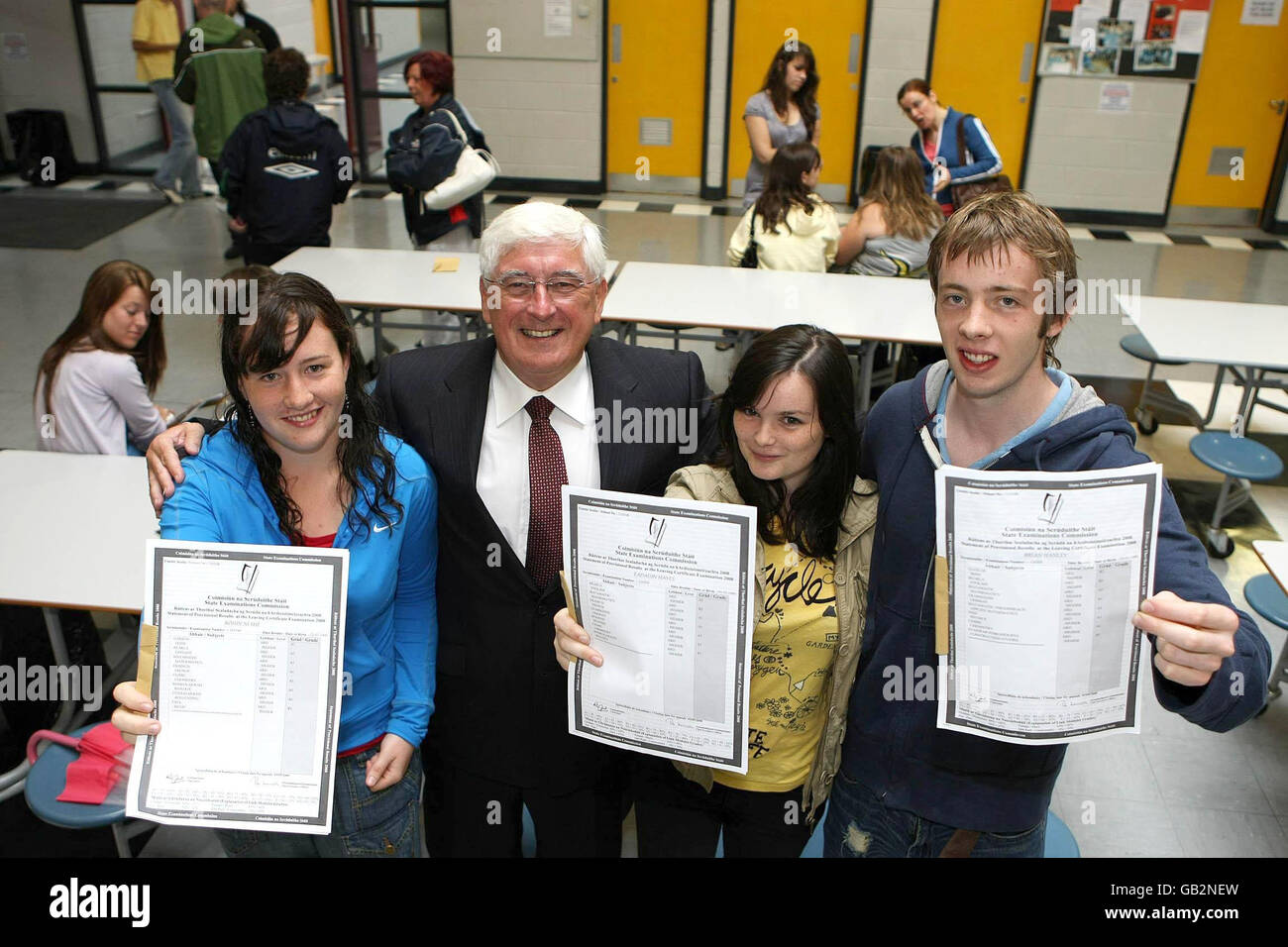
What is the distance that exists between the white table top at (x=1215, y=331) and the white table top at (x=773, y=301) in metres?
1.10

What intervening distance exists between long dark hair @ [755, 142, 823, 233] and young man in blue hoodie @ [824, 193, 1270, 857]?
3630 millimetres

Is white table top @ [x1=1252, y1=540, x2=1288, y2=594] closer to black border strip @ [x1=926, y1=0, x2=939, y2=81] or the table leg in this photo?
the table leg

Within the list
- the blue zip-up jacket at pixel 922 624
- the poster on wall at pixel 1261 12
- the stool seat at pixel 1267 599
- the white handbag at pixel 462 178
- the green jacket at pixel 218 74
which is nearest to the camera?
the blue zip-up jacket at pixel 922 624

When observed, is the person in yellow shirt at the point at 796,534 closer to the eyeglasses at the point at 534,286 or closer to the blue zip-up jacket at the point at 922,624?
the blue zip-up jacket at the point at 922,624

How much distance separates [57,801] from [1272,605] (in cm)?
367

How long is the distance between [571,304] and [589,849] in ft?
3.69

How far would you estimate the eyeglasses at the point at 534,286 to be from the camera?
1.86 m

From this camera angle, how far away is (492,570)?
75.6 inches

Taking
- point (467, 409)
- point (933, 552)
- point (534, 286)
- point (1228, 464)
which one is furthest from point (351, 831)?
point (1228, 464)

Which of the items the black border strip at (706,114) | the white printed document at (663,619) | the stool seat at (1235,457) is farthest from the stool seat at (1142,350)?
the black border strip at (706,114)

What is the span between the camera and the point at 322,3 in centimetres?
1237

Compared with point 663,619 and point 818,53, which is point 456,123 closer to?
point 663,619

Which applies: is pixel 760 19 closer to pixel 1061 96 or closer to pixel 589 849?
A: pixel 1061 96

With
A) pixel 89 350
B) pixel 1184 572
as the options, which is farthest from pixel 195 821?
pixel 89 350
